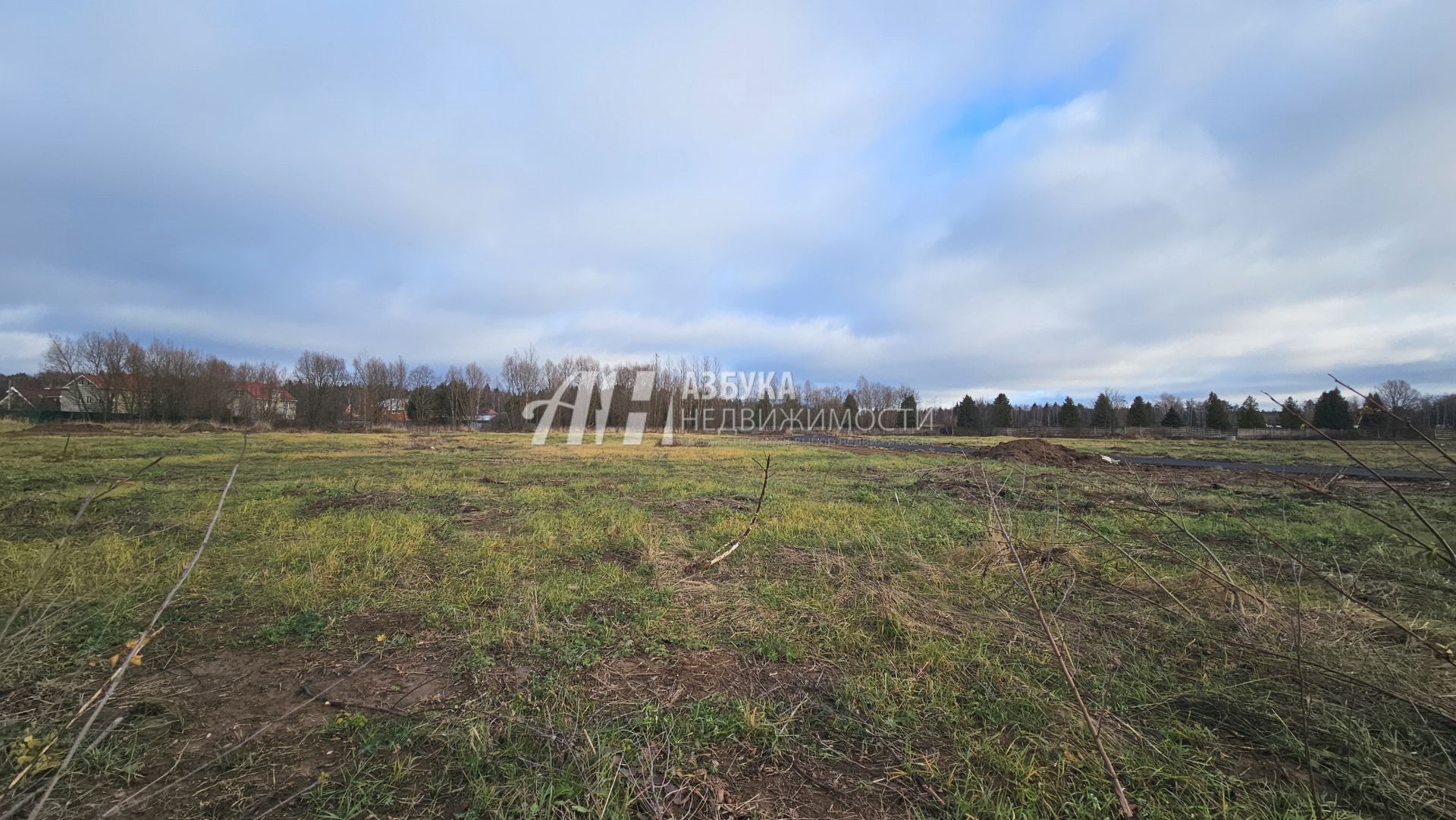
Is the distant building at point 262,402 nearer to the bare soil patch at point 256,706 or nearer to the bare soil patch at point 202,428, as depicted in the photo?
the bare soil patch at point 202,428

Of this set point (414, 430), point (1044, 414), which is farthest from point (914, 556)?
point (1044, 414)

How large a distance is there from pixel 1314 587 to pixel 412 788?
27.5 feet

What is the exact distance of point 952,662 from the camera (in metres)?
3.92

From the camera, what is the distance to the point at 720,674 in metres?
3.84

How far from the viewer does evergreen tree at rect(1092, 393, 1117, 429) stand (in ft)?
228

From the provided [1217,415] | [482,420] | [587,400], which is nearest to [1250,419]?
[1217,415]

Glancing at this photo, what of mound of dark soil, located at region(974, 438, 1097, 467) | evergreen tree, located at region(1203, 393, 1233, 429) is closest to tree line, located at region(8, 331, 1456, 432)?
evergreen tree, located at region(1203, 393, 1233, 429)

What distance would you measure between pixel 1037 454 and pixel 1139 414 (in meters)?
61.5

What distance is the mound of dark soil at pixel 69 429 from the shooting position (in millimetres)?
35344

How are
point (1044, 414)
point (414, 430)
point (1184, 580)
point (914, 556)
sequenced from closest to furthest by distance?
1. point (1184, 580)
2. point (914, 556)
3. point (414, 430)
4. point (1044, 414)

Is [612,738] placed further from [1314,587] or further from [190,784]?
[1314,587]

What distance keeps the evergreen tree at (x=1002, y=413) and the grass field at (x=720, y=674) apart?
77.7 metres

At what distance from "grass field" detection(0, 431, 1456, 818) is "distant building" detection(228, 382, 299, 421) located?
196 feet

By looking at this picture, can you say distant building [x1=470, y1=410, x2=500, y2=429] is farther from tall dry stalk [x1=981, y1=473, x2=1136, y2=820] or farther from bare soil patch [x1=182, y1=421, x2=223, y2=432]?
tall dry stalk [x1=981, y1=473, x2=1136, y2=820]
